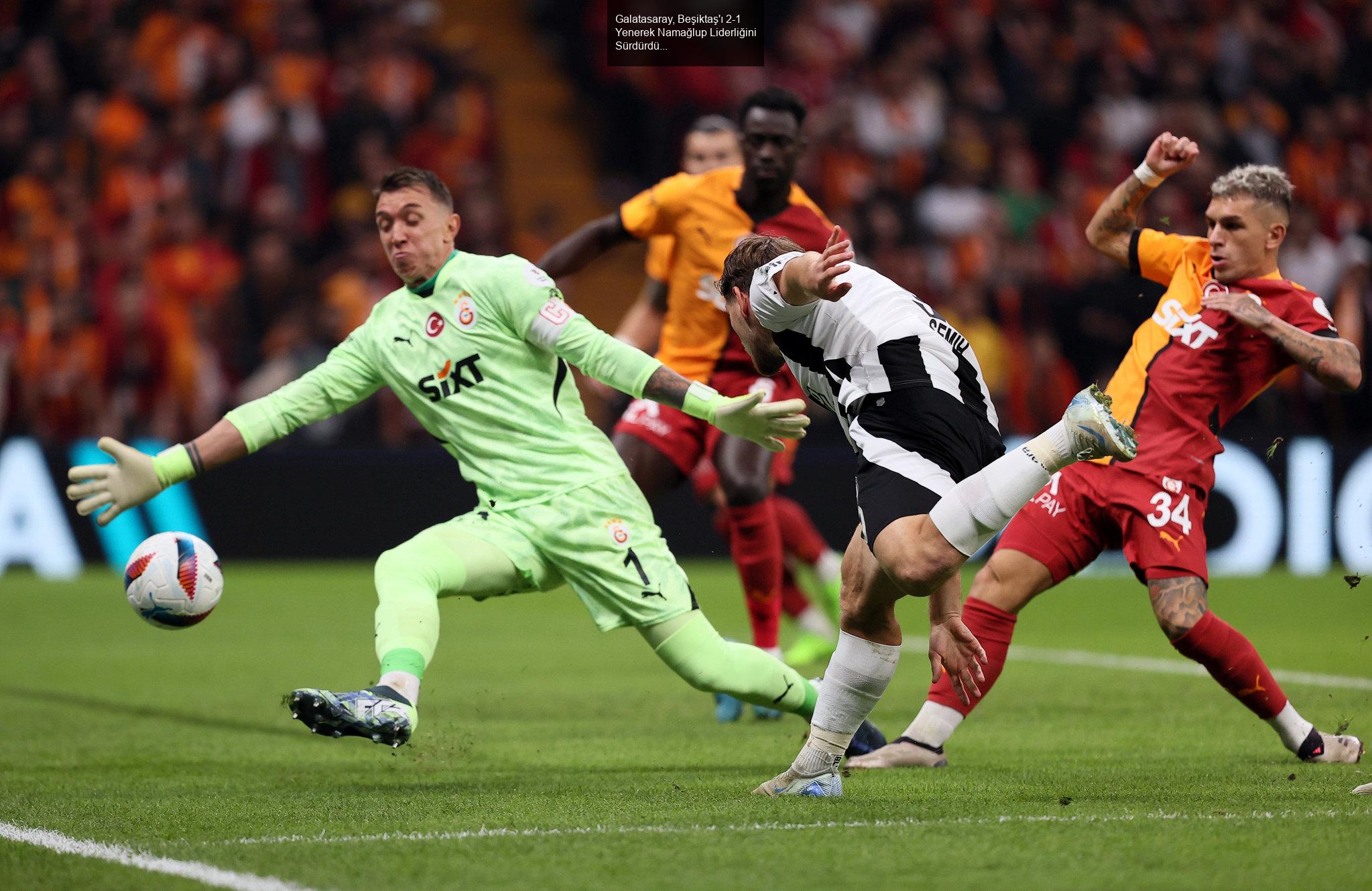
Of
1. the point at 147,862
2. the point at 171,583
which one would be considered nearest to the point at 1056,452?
the point at 147,862

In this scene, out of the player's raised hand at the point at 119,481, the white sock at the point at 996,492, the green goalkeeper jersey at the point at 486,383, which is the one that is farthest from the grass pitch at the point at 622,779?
the green goalkeeper jersey at the point at 486,383

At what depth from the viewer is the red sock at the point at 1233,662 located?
5590mm

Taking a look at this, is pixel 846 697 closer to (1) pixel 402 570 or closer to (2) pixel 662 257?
(1) pixel 402 570

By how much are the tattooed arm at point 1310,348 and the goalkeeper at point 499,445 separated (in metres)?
1.73

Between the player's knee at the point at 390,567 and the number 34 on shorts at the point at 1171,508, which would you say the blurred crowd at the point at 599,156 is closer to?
the number 34 on shorts at the point at 1171,508

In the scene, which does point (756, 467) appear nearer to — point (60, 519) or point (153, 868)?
point (153, 868)

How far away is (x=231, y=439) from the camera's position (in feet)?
18.0

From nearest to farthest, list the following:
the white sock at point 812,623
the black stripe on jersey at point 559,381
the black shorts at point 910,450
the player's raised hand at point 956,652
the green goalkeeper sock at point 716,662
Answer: the player's raised hand at point 956,652 → the black shorts at point 910,450 → the green goalkeeper sock at point 716,662 → the black stripe on jersey at point 559,381 → the white sock at point 812,623

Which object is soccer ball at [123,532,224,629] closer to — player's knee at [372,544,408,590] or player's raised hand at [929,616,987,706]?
player's knee at [372,544,408,590]

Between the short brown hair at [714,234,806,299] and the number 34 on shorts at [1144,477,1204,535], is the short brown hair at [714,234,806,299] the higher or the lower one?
the higher one

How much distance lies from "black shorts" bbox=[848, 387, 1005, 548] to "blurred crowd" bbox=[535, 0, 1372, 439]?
390 inches

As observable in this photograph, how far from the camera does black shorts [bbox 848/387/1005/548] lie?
4.83 metres

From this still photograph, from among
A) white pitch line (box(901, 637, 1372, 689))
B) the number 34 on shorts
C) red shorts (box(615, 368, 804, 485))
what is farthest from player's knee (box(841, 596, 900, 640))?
white pitch line (box(901, 637, 1372, 689))

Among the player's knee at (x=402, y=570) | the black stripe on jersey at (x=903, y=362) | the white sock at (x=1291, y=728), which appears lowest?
the white sock at (x=1291, y=728)
